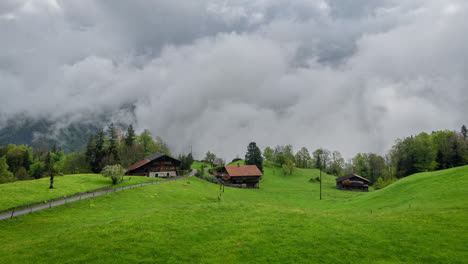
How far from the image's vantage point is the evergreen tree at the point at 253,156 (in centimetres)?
11992

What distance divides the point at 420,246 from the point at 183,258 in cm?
1654

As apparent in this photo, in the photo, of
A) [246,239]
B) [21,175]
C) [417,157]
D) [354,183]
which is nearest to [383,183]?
[354,183]

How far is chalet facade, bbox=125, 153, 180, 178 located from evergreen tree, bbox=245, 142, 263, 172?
1486 inches

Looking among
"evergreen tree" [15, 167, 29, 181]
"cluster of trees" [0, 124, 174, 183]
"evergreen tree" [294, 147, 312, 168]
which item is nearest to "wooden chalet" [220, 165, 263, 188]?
"cluster of trees" [0, 124, 174, 183]

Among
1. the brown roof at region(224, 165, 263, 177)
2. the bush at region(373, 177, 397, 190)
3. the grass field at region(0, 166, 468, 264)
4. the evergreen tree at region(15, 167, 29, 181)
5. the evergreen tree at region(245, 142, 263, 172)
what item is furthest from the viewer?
the evergreen tree at region(245, 142, 263, 172)

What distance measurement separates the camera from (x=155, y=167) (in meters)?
93.3

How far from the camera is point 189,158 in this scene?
120250 mm

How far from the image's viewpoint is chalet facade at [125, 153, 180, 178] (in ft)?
297

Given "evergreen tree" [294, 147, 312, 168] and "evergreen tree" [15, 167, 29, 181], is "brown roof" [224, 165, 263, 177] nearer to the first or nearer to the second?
"evergreen tree" [294, 147, 312, 168]

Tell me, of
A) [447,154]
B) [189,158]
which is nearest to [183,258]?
[189,158]

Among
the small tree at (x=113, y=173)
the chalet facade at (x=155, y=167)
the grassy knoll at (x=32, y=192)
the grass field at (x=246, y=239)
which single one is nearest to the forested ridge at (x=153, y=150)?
the chalet facade at (x=155, y=167)

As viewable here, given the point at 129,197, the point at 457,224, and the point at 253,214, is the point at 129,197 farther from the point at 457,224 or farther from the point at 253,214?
the point at 457,224

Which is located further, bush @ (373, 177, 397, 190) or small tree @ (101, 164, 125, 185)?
bush @ (373, 177, 397, 190)

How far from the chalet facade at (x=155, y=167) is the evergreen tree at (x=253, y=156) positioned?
124 ft
